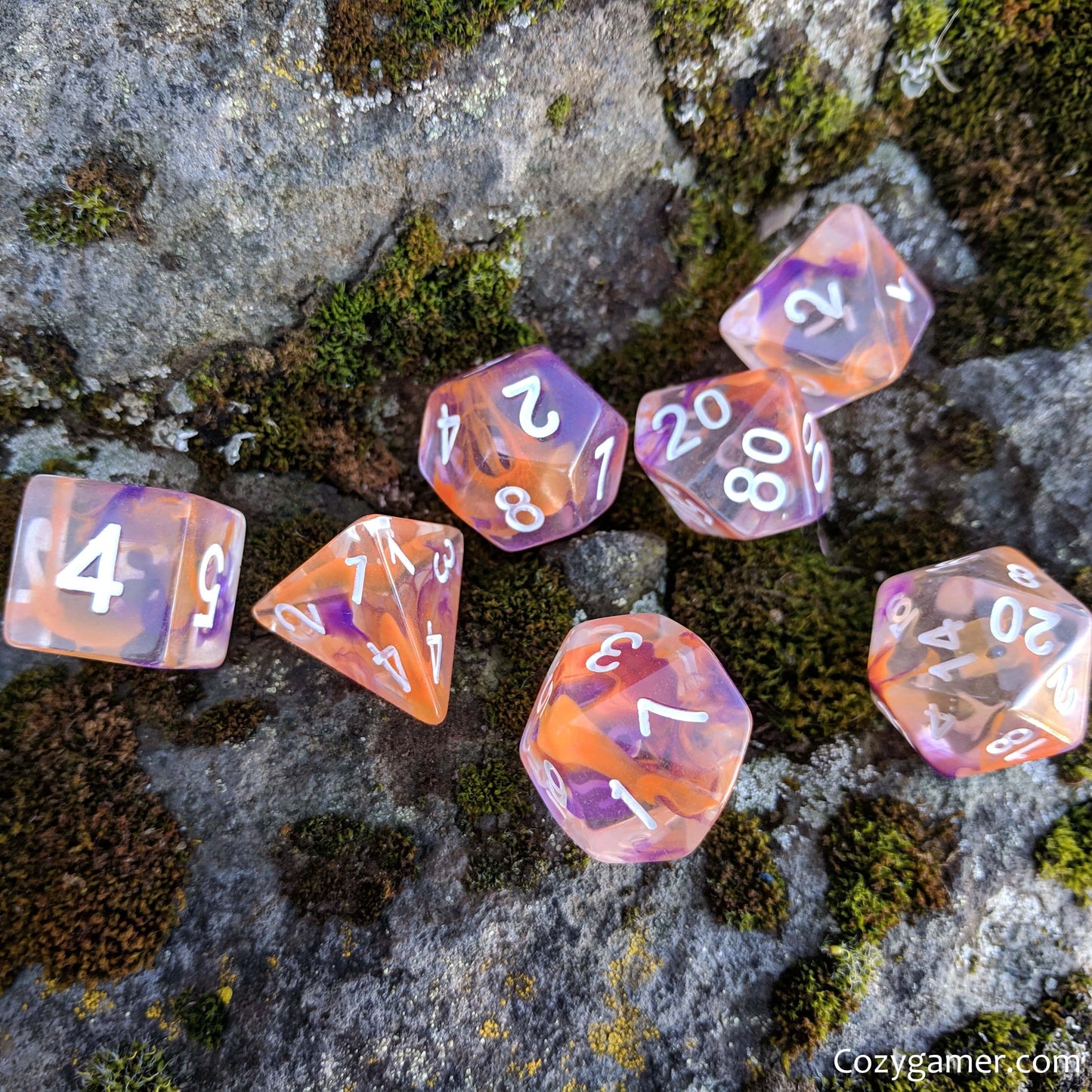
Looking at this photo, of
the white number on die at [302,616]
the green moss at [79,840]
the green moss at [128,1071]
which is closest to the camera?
the green moss at [128,1071]

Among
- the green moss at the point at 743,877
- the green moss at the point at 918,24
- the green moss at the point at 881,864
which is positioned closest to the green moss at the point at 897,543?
the green moss at the point at 881,864

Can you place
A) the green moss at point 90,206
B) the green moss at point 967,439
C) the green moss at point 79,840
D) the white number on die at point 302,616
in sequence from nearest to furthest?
the green moss at point 79,840
the green moss at point 90,206
the white number on die at point 302,616
the green moss at point 967,439

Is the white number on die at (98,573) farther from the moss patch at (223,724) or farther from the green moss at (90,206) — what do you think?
the green moss at (90,206)

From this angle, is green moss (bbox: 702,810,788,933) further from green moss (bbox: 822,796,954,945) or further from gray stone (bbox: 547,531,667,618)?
gray stone (bbox: 547,531,667,618)

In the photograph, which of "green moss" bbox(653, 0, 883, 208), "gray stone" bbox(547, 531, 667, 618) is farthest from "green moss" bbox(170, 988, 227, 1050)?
"green moss" bbox(653, 0, 883, 208)

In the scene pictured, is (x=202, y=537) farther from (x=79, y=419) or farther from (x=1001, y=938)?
(x=1001, y=938)

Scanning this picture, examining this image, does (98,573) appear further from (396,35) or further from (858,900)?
(858,900)

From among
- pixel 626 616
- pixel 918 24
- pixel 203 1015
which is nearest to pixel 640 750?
pixel 626 616
